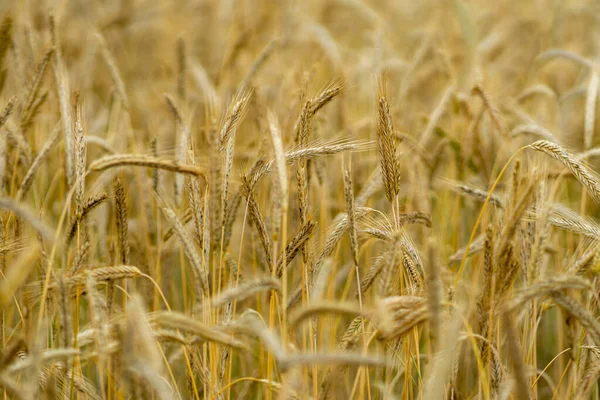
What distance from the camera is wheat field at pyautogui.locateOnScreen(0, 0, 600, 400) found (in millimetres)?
1613

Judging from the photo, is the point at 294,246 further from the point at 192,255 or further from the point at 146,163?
the point at 146,163

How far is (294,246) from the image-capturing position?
188 cm

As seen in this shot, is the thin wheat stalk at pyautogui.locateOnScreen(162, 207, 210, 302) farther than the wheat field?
Yes

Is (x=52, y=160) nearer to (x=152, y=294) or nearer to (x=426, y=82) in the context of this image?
(x=152, y=294)

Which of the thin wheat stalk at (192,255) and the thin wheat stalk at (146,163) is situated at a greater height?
the thin wheat stalk at (146,163)

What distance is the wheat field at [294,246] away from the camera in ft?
5.29

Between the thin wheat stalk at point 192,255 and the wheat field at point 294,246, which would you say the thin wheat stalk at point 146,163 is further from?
the thin wheat stalk at point 192,255

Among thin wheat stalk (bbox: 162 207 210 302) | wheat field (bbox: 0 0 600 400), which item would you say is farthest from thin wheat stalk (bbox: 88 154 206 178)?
thin wheat stalk (bbox: 162 207 210 302)

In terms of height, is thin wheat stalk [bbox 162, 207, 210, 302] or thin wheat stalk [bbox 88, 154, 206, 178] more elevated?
thin wheat stalk [bbox 88, 154, 206, 178]

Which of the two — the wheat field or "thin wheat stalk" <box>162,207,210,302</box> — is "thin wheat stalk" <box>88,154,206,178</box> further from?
"thin wheat stalk" <box>162,207,210,302</box>

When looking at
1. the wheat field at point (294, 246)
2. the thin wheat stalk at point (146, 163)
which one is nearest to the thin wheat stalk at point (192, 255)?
the wheat field at point (294, 246)

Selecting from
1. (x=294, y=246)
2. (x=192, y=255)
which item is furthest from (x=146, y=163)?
(x=294, y=246)

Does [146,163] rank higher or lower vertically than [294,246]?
higher

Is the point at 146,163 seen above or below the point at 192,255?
above
